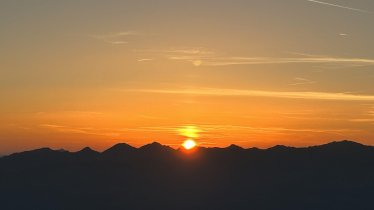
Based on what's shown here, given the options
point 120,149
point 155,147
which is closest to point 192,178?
point 155,147

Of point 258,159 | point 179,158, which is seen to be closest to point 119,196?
point 179,158

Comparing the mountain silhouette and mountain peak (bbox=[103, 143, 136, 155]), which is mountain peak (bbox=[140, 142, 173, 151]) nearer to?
the mountain silhouette

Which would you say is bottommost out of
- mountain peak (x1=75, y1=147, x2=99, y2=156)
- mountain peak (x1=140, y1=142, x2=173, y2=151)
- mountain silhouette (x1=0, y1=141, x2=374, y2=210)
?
mountain silhouette (x1=0, y1=141, x2=374, y2=210)

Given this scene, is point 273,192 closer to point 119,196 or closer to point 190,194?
point 190,194

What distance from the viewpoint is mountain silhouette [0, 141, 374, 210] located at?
80188 millimetres

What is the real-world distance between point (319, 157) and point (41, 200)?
38.2 meters

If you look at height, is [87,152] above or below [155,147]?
below

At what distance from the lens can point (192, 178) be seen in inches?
3516

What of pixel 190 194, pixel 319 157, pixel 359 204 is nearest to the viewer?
pixel 359 204

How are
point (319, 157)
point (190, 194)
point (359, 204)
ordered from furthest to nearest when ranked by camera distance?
point (319, 157) → point (190, 194) → point (359, 204)

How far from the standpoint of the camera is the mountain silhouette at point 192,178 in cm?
8019

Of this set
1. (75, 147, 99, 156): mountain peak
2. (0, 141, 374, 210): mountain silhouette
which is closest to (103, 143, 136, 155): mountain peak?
(0, 141, 374, 210): mountain silhouette

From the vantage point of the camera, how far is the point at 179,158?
95688mm

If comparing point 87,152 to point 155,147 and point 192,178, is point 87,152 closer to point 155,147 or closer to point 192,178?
point 155,147
